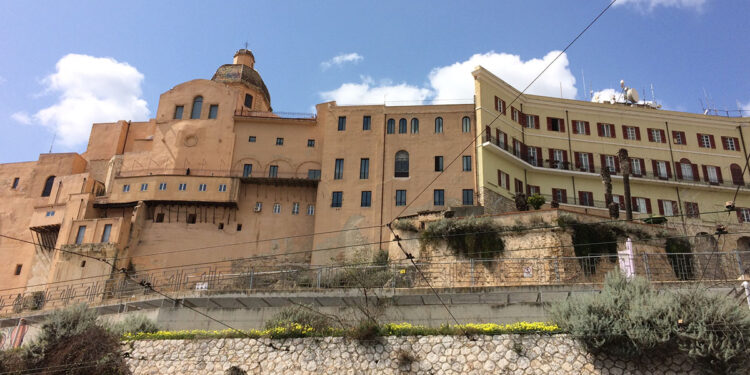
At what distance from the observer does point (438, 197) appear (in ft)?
132

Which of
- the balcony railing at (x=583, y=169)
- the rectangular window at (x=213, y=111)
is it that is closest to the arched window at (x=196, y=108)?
the rectangular window at (x=213, y=111)

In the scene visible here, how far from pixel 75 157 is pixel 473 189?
107 ft

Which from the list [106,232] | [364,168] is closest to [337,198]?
[364,168]

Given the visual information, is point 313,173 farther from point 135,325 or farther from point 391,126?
point 135,325

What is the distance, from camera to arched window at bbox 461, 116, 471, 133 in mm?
42000

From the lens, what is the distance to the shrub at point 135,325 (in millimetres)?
22625

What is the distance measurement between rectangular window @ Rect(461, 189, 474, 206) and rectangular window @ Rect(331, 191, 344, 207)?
8.64m

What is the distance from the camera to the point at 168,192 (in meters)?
44.1

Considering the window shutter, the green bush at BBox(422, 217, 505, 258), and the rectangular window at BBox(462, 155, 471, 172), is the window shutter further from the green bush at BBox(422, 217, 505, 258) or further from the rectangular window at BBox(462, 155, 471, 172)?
the green bush at BBox(422, 217, 505, 258)

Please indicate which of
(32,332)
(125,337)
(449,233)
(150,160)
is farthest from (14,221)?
(449,233)

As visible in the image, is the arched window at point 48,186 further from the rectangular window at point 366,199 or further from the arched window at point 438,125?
the arched window at point 438,125

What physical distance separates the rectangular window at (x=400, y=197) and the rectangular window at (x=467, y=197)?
3.98 meters

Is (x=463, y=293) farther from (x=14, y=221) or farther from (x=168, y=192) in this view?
(x=14, y=221)

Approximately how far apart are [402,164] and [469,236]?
1171cm
